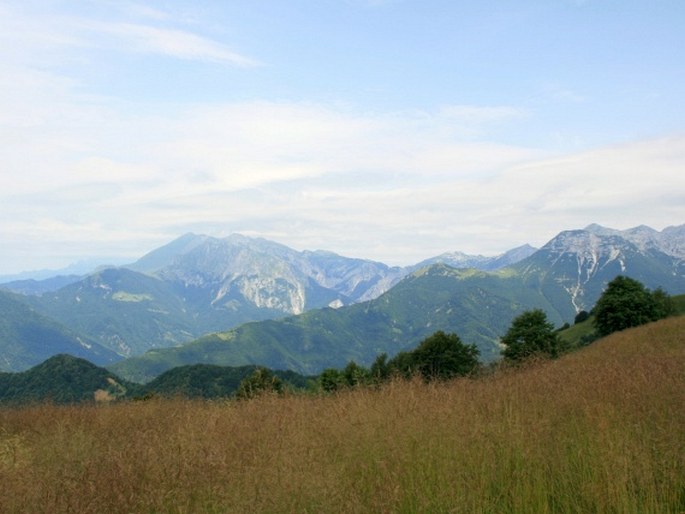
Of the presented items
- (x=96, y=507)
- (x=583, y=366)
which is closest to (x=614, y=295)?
(x=583, y=366)

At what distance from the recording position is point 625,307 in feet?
209

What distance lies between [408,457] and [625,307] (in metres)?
65.8

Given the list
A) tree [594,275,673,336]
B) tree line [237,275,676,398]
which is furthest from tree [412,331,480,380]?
tree [594,275,673,336]

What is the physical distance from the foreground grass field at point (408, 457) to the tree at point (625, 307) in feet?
199

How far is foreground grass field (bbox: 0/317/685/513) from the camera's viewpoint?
5.59 meters

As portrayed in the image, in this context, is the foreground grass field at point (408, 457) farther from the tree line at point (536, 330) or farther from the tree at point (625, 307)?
the tree at point (625, 307)

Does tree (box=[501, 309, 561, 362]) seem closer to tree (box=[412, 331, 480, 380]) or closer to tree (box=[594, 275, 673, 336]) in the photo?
tree (box=[412, 331, 480, 380])

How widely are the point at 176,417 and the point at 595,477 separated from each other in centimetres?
760

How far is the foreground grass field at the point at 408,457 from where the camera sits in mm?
5590

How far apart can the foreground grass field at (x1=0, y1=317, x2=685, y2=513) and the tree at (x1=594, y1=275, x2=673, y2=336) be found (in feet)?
199

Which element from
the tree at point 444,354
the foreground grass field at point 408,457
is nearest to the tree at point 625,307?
the tree at point 444,354

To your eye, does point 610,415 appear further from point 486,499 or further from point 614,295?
point 614,295

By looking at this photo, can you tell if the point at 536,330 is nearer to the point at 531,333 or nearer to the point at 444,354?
the point at 531,333

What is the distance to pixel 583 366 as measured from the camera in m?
10.8
